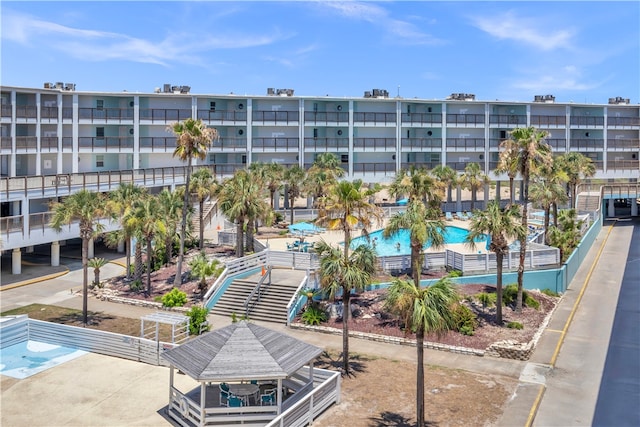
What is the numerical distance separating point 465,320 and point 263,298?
11.6m

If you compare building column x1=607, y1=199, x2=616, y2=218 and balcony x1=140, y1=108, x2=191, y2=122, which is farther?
building column x1=607, y1=199, x2=616, y2=218

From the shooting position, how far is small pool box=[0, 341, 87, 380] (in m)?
24.4

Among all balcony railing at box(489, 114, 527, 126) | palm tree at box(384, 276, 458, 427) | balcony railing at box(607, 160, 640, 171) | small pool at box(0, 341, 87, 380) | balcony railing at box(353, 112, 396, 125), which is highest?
balcony railing at box(489, 114, 527, 126)

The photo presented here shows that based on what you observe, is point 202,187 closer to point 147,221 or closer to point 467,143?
point 147,221

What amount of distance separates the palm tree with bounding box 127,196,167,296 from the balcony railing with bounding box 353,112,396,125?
127 ft

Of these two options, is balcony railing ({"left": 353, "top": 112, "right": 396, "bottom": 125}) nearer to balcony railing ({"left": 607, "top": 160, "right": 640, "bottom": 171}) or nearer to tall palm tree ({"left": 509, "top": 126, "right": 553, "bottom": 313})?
balcony railing ({"left": 607, "top": 160, "right": 640, "bottom": 171})

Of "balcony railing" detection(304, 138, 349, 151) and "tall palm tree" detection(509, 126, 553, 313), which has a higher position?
"balcony railing" detection(304, 138, 349, 151)

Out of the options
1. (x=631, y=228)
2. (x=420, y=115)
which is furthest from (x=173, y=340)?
(x=631, y=228)

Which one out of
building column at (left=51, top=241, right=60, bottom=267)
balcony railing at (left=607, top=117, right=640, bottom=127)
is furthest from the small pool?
balcony railing at (left=607, top=117, right=640, bottom=127)

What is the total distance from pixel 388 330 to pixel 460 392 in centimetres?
794

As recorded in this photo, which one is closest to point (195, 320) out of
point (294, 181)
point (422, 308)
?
point (422, 308)

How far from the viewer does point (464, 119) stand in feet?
244

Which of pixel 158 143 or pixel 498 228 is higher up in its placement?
pixel 158 143

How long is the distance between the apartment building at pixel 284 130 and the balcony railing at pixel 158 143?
114mm
